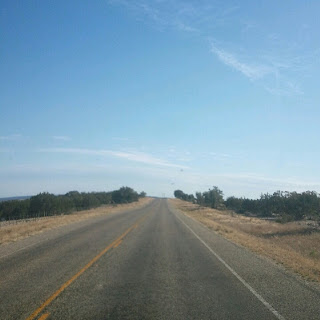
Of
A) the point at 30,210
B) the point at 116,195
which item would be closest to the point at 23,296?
the point at 30,210

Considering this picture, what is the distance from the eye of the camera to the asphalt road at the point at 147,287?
280 inches

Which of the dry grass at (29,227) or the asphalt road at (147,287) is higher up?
the dry grass at (29,227)

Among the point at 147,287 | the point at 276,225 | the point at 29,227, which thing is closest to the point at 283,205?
the point at 276,225

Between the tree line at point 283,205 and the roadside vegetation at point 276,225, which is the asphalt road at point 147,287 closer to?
the roadside vegetation at point 276,225

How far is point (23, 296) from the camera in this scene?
8125 mm

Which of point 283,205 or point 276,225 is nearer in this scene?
point 276,225

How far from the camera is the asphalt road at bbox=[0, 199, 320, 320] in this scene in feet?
23.3

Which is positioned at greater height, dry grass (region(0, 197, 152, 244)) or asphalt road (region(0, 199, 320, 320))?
dry grass (region(0, 197, 152, 244))

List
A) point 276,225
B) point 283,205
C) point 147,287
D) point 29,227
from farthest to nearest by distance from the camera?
point 283,205, point 276,225, point 29,227, point 147,287

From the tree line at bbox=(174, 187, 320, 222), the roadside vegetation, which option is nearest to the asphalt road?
the roadside vegetation

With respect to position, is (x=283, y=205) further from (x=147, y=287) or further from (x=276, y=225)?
(x=147, y=287)

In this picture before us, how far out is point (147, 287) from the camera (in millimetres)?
9172

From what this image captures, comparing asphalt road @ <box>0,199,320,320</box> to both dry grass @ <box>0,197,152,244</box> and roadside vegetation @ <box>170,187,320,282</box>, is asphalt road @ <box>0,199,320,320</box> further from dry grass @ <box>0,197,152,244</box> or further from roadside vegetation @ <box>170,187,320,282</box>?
dry grass @ <box>0,197,152,244</box>

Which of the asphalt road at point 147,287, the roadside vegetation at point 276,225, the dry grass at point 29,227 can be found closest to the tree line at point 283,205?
the roadside vegetation at point 276,225
